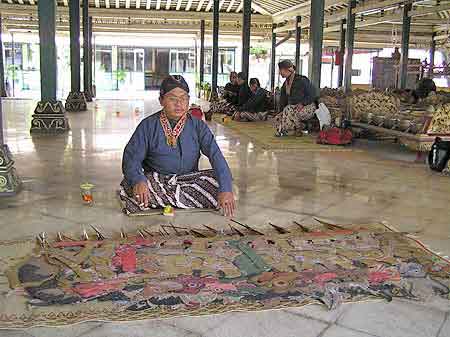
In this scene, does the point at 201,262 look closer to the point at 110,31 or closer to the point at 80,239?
the point at 80,239

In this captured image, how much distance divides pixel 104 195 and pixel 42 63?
479cm

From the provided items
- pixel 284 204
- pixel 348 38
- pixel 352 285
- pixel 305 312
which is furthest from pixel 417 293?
pixel 348 38

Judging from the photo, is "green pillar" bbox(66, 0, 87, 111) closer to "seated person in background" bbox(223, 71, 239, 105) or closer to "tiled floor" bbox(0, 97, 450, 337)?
"seated person in background" bbox(223, 71, 239, 105)

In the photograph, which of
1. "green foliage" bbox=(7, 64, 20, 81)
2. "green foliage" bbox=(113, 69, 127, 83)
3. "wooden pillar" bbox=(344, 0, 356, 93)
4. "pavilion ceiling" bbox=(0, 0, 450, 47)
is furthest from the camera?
"green foliage" bbox=(113, 69, 127, 83)

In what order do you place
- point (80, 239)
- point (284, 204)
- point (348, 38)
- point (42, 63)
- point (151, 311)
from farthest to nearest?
point (348, 38)
point (42, 63)
point (284, 204)
point (80, 239)
point (151, 311)

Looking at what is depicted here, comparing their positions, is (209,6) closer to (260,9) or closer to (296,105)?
(260,9)

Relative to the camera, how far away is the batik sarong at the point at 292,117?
868cm

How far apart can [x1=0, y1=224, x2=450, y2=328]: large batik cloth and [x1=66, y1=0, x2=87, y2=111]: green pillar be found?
34.5ft

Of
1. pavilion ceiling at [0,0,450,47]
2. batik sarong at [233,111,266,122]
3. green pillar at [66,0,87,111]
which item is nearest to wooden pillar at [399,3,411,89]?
pavilion ceiling at [0,0,450,47]

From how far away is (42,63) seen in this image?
28.3 feet

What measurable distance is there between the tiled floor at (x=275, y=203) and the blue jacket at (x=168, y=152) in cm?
35

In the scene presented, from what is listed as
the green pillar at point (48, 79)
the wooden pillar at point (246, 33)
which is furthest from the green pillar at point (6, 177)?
the wooden pillar at point (246, 33)

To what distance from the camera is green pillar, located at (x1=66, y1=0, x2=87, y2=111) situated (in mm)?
13391

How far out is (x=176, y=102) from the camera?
3812mm
